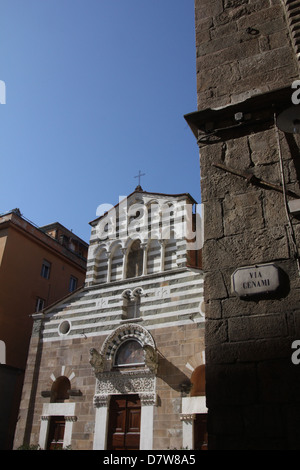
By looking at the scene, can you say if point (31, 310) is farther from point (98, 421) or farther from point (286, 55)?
point (286, 55)

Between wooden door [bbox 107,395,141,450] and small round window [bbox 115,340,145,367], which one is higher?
small round window [bbox 115,340,145,367]

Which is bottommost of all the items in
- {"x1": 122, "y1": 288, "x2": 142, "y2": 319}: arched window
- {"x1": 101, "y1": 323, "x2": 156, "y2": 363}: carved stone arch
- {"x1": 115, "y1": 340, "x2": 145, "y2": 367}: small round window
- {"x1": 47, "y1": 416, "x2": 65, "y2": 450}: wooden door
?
{"x1": 47, "y1": 416, "x2": 65, "y2": 450}: wooden door

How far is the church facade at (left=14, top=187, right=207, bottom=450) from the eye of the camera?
1225 centimetres

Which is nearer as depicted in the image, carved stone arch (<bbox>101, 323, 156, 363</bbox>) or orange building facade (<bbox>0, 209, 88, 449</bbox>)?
carved stone arch (<bbox>101, 323, 156, 363</bbox>)

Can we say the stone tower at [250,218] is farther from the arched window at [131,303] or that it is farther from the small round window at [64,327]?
the small round window at [64,327]

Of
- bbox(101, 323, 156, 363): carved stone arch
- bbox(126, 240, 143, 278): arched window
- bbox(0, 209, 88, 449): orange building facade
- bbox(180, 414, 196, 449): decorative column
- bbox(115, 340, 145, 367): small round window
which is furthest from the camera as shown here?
bbox(0, 209, 88, 449): orange building facade

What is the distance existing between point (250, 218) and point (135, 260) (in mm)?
12432

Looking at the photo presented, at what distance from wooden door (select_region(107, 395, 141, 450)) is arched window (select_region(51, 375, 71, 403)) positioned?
7.08ft

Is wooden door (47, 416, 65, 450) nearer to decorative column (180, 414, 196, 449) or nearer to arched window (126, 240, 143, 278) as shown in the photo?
decorative column (180, 414, 196, 449)

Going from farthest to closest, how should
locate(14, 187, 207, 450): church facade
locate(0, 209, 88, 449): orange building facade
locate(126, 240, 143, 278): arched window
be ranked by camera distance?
locate(0, 209, 88, 449): orange building facade < locate(126, 240, 143, 278): arched window < locate(14, 187, 207, 450): church facade

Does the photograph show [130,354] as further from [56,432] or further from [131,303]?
[56,432]

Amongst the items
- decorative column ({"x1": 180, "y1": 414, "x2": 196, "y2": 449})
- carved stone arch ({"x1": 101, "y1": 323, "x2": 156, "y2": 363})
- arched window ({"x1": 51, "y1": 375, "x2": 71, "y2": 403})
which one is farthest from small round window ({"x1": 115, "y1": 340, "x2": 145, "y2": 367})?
decorative column ({"x1": 180, "y1": 414, "x2": 196, "y2": 449})

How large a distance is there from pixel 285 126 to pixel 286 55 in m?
1.28
